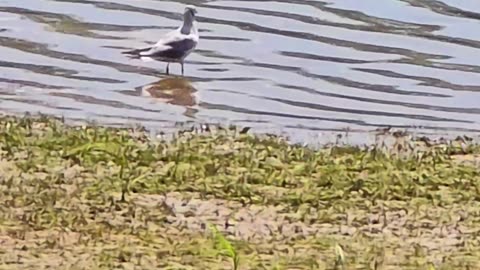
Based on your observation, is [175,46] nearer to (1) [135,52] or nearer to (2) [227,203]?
(1) [135,52]

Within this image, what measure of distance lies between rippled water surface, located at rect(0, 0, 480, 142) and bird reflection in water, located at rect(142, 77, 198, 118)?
0.03 feet

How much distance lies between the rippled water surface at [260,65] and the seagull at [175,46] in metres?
0.11

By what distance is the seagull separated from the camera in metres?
9.95

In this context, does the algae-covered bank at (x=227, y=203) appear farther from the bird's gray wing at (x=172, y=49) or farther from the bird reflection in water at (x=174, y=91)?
the bird's gray wing at (x=172, y=49)

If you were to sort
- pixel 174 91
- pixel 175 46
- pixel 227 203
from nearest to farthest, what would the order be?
pixel 227 203 < pixel 174 91 < pixel 175 46

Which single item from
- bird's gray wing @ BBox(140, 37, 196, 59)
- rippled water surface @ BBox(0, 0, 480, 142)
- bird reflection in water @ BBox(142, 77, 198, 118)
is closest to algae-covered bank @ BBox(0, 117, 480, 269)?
rippled water surface @ BBox(0, 0, 480, 142)

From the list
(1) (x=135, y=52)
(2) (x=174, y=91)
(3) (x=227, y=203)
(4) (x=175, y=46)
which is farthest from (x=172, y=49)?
(3) (x=227, y=203)

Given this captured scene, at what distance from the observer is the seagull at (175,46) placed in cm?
995

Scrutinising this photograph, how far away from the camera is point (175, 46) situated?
9.91 meters

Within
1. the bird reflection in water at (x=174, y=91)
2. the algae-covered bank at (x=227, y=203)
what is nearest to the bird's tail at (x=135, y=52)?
the bird reflection in water at (x=174, y=91)

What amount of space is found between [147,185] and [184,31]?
455cm

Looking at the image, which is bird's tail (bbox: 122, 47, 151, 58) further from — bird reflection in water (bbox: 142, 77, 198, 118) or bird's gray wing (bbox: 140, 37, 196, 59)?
bird reflection in water (bbox: 142, 77, 198, 118)

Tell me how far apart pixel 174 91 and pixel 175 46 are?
1.81ft

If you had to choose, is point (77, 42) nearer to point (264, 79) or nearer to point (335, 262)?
point (264, 79)
